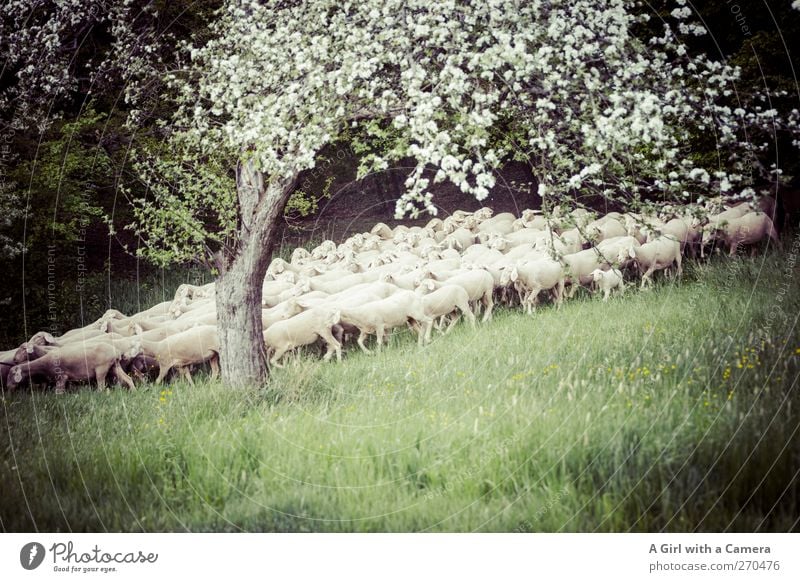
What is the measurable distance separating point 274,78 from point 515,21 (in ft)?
4.78

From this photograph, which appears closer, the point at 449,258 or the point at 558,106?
the point at 558,106

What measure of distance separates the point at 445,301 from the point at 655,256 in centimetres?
190

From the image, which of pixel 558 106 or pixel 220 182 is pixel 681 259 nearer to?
pixel 558 106

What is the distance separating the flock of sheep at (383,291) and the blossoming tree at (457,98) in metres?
0.38

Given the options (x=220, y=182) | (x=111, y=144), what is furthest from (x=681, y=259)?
(x=111, y=144)

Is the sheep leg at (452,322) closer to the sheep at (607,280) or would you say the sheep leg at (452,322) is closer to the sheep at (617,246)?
the sheep at (607,280)

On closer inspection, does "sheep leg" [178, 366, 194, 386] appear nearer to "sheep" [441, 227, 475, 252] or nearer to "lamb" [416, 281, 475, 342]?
"lamb" [416, 281, 475, 342]

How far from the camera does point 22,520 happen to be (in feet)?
11.9

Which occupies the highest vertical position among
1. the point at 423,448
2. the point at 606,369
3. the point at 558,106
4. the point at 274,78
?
the point at 274,78

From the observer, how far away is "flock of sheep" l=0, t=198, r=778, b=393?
173 inches

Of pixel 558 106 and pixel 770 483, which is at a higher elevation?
pixel 558 106

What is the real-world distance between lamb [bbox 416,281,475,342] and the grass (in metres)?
1.01

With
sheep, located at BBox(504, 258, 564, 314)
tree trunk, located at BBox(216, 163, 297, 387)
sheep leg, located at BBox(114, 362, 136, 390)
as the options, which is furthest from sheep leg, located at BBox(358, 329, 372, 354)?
sheep leg, located at BBox(114, 362, 136, 390)

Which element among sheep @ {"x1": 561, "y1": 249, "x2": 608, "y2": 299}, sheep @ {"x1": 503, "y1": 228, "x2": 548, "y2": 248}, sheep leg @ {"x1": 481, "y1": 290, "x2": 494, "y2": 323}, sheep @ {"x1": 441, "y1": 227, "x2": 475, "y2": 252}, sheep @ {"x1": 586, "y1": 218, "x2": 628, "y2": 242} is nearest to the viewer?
sheep leg @ {"x1": 481, "y1": 290, "x2": 494, "y2": 323}
